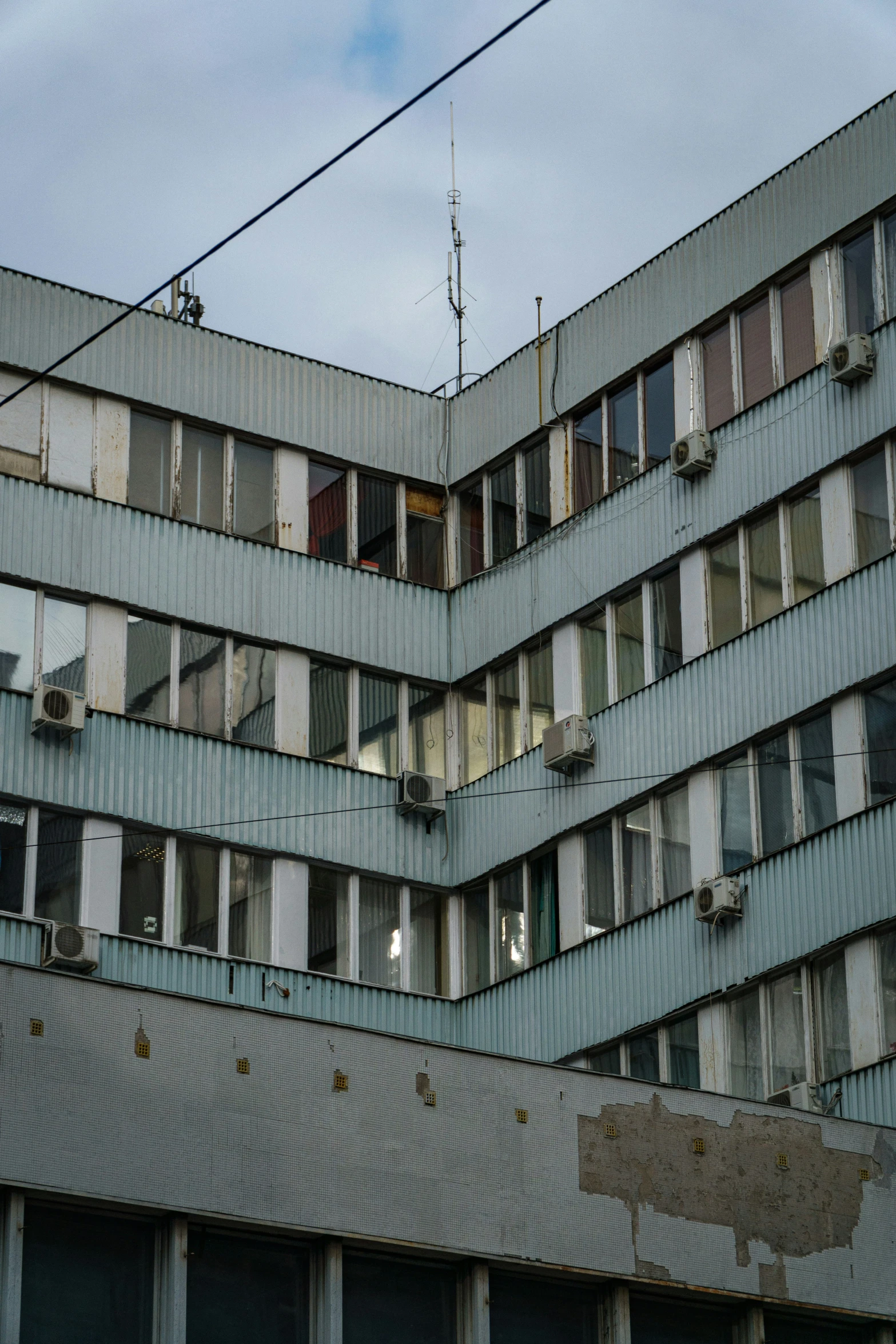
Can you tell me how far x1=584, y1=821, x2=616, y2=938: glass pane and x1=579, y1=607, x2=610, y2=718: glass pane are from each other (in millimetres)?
1577

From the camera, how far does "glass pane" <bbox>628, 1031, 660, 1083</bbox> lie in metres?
25.8

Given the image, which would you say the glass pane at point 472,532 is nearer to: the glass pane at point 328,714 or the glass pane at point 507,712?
the glass pane at point 507,712

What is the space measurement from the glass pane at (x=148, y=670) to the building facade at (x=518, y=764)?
49 mm

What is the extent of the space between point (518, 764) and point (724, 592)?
162 inches

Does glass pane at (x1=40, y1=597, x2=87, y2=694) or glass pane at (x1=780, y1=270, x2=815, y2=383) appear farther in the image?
glass pane at (x1=40, y1=597, x2=87, y2=694)

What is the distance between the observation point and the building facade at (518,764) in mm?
17984

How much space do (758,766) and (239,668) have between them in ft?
24.0

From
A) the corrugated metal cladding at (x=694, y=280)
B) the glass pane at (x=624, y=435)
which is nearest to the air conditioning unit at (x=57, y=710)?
the corrugated metal cladding at (x=694, y=280)

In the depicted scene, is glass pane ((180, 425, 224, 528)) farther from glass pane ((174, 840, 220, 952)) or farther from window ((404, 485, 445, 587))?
glass pane ((174, 840, 220, 952))

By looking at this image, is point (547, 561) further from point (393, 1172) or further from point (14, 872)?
point (393, 1172)

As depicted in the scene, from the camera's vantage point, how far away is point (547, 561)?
98.1 ft

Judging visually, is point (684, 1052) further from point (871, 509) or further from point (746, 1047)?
point (871, 509)

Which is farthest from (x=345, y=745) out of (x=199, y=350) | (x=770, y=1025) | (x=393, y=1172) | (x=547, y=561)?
(x=393, y=1172)

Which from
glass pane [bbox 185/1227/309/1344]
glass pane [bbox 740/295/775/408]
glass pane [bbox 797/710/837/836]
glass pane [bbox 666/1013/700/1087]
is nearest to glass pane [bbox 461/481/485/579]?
glass pane [bbox 740/295/775/408]
